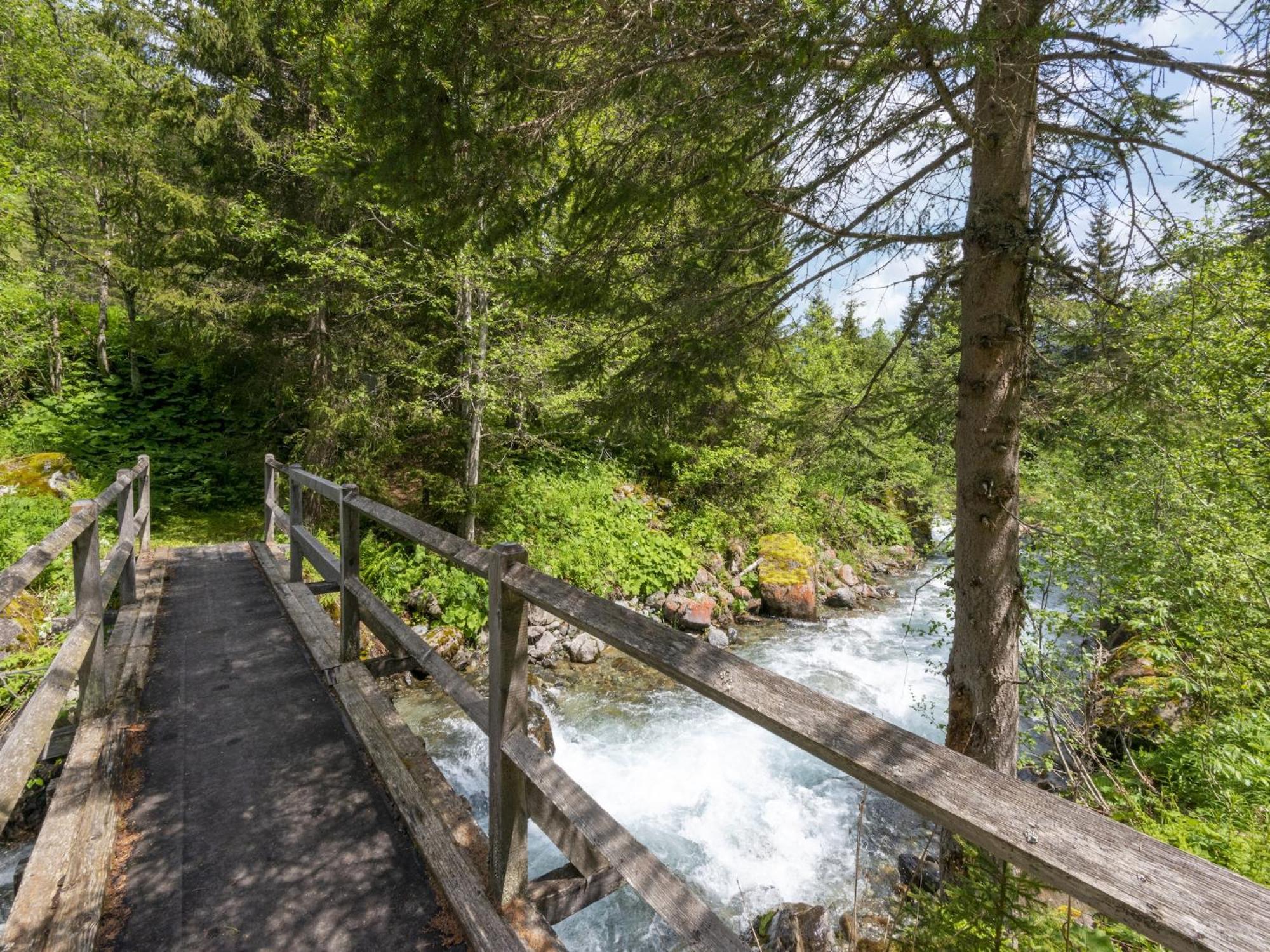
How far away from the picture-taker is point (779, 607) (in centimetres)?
1207

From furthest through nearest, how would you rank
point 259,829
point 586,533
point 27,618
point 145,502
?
point 586,533, point 145,502, point 27,618, point 259,829

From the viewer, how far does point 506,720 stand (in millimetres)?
2172

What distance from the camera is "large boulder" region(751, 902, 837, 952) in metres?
4.14

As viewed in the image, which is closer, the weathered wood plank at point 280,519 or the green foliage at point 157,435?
the weathered wood plank at point 280,519

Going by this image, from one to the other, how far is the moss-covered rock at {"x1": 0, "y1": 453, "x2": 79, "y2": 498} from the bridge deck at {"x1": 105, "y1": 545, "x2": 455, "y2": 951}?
6.51 metres

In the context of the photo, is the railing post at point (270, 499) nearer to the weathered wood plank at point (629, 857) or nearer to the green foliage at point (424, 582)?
the green foliage at point (424, 582)

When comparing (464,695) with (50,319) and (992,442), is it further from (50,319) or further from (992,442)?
(50,319)

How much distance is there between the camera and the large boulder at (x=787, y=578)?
12.0m

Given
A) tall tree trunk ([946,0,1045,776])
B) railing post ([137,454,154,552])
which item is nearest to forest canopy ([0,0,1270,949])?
tall tree trunk ([946,0,1045,776])

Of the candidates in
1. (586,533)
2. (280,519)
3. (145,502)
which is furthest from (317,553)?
(586,533)

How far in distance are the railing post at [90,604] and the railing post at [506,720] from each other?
7.81ft

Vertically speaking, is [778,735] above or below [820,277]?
below

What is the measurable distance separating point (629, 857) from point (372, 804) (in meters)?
1.76

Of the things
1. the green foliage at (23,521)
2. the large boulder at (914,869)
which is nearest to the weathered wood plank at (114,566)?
the green foliage at (23,521)
